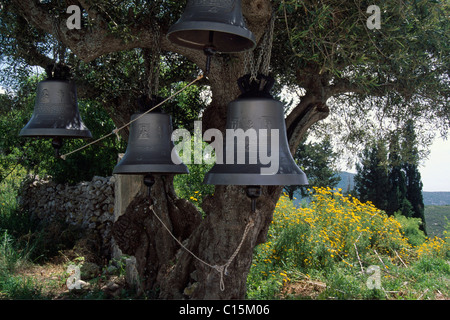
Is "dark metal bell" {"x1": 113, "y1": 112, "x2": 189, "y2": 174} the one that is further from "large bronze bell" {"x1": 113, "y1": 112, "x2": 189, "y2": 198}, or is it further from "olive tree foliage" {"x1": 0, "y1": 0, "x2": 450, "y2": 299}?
"olive tree foliage" {"x1": 0, "y1": 0, "x2": 450, "y2": 299}

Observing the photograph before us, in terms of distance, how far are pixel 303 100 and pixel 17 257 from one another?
5.43 m

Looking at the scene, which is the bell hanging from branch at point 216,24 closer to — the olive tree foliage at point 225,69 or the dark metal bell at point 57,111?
the olive tree foliage at point 225,69

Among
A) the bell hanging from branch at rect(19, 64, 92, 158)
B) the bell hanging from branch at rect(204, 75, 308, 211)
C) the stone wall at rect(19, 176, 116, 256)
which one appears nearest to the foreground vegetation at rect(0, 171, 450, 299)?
the stone wall at rect(19, 176, 116, 256)

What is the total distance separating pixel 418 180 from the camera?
17016mm

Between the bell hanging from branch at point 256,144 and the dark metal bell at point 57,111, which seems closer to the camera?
the bell hanging from branch at point 256,144

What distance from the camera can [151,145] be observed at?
317 cm

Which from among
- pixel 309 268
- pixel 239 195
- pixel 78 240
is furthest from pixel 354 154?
pixel 78 240

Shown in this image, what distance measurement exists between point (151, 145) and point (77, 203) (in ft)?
20.5

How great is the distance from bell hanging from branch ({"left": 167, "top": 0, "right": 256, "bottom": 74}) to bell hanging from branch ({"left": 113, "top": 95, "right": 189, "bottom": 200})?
718 mm

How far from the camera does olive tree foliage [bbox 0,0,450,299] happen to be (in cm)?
333

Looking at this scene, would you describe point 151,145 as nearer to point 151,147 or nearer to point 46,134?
point 151,147

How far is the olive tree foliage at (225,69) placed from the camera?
10.9ft

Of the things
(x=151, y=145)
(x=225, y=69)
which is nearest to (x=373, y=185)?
(x=225, y=69)

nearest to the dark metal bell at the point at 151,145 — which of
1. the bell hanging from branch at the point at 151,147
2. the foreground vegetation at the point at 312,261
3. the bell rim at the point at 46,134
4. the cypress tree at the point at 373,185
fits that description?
the bell hanging from branch at the point at 151,147
